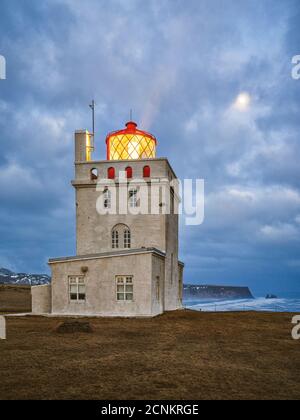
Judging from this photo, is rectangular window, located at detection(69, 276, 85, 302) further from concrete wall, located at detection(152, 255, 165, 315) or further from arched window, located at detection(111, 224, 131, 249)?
arched window, located at detection(111, 224, 131, 249)

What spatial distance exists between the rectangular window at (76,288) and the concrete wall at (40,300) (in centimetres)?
302

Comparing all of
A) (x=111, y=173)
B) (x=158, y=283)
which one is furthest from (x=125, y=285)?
(x=111, y=173)

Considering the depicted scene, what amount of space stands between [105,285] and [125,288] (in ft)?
4.06

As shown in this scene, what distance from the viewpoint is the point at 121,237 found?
26219 millimetres

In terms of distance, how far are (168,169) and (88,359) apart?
746 inches

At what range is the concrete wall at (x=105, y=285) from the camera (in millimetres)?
20781

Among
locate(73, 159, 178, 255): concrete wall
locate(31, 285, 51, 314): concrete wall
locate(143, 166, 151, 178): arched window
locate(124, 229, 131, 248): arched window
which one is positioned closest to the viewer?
locate(31, 285, 51, 314): concrete wall

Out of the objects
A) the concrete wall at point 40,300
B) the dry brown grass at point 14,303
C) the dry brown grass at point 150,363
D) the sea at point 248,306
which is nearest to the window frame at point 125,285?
the dry brown grass at point 150,363

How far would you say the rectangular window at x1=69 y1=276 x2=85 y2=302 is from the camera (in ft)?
71.2

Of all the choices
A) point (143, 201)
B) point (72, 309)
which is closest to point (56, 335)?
point (72, 309)

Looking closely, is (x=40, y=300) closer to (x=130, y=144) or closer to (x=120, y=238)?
(x=120, y=238)

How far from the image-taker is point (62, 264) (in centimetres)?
2220

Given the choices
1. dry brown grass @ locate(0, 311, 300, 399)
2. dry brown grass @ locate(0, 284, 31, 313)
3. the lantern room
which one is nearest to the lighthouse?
the lantern room

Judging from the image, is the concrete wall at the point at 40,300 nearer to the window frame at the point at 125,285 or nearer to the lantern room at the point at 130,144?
the window frame at the point at 125,285
